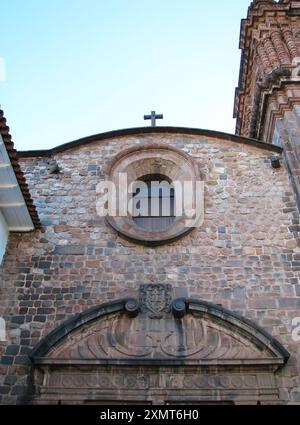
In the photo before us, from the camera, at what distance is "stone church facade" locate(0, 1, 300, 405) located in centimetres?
645

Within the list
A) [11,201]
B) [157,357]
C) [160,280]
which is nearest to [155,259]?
[160,280]

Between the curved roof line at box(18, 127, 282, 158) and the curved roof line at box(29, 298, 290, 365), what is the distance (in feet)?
13.3

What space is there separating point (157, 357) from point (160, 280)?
54.1 inches

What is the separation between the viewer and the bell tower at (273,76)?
31.8 feet

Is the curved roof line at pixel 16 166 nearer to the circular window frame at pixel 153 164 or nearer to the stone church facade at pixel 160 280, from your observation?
the stone church facade at pixel 160 280

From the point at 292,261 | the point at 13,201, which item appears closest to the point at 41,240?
the point at 13,201

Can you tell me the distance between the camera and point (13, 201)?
306 inches

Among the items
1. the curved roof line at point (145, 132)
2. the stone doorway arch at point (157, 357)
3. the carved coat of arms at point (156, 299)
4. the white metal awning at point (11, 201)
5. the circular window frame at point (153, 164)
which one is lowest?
the stone doorway arch at point (157, 357)

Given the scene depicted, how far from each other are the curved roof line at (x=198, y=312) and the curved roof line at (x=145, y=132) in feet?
13.3

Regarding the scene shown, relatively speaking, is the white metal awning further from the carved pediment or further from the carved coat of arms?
the carved coat of arms

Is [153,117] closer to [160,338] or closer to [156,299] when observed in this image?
[156,299]

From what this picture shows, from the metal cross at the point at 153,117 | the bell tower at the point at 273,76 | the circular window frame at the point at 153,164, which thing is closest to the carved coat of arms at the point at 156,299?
the circular window frame at the point at 153,164
